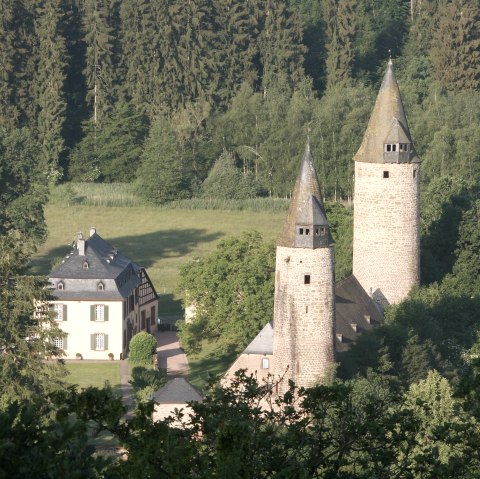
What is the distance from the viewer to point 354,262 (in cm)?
6631

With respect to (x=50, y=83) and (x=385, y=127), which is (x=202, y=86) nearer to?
(x=50, y=83)

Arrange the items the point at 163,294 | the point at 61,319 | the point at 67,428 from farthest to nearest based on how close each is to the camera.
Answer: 1. the point at 163,294
2. the point at 61,319
3. the point at 67,428

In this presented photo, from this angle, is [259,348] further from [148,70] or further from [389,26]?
[389,26]

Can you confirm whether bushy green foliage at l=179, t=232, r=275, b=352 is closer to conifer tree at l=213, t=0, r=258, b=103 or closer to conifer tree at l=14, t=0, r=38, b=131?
conifer tree at l=14, t=0, r=38, b=131

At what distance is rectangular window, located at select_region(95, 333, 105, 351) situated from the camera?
68188 mm

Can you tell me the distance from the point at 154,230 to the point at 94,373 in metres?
30.5

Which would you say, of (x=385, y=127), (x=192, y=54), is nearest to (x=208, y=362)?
(x=385, y=127)

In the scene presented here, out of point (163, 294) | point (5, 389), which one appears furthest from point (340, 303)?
point (163, 294)

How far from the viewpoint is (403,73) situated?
116 m

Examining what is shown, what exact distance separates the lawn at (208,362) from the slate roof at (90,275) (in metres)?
3.77

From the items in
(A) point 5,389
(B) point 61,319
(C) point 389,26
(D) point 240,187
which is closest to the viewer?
(A) point 5,389

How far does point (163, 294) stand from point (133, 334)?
9344 millimetres

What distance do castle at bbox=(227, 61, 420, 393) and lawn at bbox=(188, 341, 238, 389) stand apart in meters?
4.85

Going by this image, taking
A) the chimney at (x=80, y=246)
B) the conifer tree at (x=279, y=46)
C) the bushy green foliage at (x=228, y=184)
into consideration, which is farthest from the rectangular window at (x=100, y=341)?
the conifer tree at (x=279, y=46)
